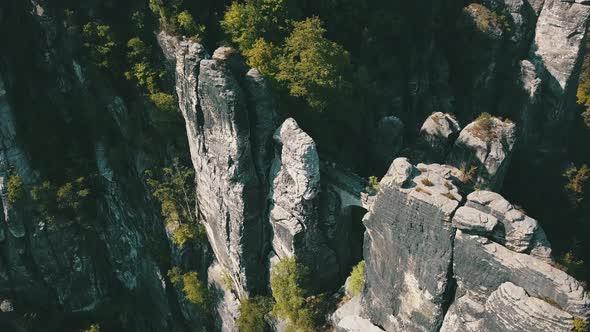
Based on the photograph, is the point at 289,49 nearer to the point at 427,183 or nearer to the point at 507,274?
the point at 427,183

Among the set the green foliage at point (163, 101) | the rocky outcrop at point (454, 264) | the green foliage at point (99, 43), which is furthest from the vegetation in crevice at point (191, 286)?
the green foliage at point (99, 43)

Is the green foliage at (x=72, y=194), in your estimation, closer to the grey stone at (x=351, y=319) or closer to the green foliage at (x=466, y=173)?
the grey stone at (x=351, y=319)

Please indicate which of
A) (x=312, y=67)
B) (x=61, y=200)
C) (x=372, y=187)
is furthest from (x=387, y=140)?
(x=61, y=200)

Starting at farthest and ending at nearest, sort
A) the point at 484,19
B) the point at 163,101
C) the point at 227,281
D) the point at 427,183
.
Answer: the point at 484,19, the point at 227,281, the point at 163,101, the point at 427,183

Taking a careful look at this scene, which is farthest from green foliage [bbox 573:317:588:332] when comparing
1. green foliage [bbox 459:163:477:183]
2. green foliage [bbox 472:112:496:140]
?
green foliage [bbox 472:112:496:140]

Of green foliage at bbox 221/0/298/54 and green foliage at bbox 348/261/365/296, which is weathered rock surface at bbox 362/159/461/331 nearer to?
green foliage at bbox 348/261/365/296

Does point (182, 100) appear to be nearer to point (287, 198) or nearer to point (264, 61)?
point (264, 61)
